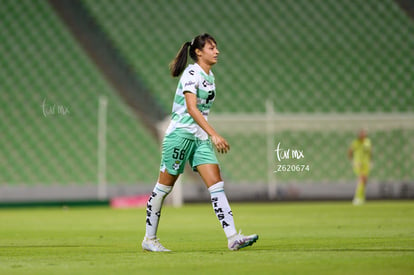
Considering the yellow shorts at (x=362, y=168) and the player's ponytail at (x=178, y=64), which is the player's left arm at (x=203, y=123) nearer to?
the player's ponytail at (x=178, y=64)

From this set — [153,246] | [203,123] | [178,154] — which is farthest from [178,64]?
[153,246]

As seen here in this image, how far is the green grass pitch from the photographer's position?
178 inches

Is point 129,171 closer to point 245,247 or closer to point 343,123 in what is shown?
point 343,123

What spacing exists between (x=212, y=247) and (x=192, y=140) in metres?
0.88

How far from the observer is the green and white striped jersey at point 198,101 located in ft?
19.4

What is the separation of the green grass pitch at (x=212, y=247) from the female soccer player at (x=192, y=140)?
300 millimetres

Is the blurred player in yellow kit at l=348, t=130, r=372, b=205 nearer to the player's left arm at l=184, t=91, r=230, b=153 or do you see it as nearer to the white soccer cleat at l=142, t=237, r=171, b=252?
the white soccer cleat at l=142, t=237, r=171, b=252

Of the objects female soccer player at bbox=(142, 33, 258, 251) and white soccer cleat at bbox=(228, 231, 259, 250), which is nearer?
white soccer cleat at bbox=(228, 231, 259, 250)

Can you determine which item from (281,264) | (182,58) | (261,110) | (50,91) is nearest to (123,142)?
(50,91)

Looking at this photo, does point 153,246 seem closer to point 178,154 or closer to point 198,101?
point 178,154

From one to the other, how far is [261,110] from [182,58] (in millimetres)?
12163

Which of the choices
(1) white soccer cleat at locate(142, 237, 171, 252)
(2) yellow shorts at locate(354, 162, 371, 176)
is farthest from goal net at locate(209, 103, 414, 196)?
(1) white soccer cleat at locate(142, 237, 171, 252)

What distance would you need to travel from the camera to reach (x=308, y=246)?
5973 millimetres

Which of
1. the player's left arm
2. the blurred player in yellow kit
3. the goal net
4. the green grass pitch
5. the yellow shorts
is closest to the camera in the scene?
the green grass pitch
